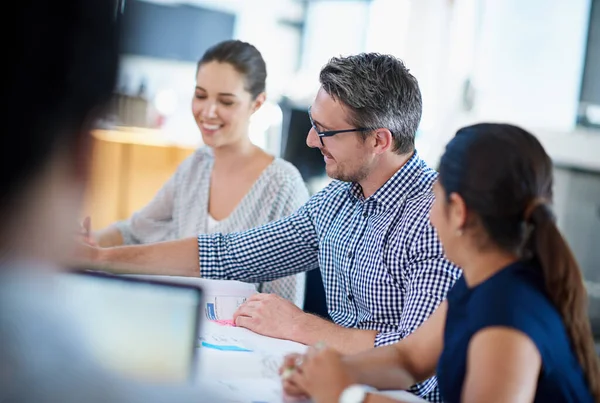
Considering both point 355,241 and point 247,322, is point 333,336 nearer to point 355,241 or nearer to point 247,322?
point 247,322

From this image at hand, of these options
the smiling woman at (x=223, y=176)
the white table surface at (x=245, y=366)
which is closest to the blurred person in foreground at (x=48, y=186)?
the white table surface at (x=245, y=366)

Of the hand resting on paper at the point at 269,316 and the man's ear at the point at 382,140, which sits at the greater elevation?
the man's ear at the point at 382,140

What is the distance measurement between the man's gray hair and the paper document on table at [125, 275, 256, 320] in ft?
1.60

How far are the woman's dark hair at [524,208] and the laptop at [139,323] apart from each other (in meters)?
0.52

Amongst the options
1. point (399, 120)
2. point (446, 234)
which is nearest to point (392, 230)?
point (399, 120)

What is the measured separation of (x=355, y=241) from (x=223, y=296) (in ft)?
1.09

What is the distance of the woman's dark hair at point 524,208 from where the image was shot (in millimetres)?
1067

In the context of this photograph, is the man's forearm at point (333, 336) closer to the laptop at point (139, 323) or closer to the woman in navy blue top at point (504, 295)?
the woman in navy blue top at point (504, 295)

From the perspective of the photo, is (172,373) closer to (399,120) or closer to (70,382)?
(70,382)

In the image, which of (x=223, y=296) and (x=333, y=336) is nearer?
(x=333, y=336)

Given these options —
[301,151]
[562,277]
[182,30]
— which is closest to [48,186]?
[562,277]

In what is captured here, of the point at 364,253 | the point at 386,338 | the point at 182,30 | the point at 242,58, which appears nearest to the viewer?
the point at 386,338

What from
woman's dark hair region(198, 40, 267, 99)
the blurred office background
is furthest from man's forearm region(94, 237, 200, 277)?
the blurred office background

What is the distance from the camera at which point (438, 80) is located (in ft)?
16.6
